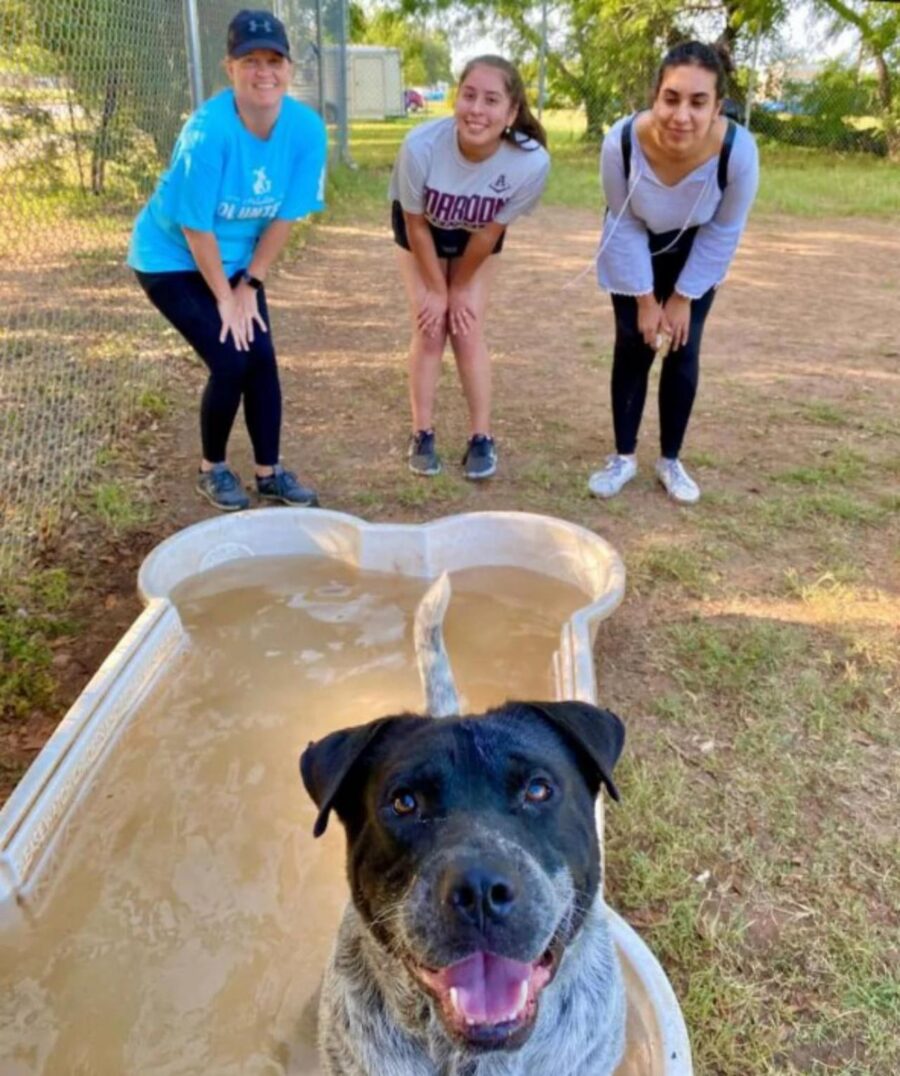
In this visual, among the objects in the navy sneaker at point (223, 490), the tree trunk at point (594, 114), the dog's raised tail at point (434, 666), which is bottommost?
A: the navy sneaker at point (223, 490)

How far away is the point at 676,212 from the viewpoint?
179 inches

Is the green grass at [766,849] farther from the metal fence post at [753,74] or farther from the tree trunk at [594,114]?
the tree trunk at [594,114]

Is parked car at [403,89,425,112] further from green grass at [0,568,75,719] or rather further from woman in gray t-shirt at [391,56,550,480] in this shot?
green grass at [0,568,75,719]

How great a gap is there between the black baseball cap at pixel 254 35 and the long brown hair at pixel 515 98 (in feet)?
2.92

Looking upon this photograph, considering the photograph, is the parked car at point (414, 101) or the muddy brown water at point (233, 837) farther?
the parked car at point (414, 101)

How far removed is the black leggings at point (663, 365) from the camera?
15.7 ft

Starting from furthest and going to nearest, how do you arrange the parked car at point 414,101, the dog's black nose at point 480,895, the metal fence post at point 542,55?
1. the parked car at point 414,101
2. the metal fence post at point 542,55
3. the dog's black nose at point 480,895

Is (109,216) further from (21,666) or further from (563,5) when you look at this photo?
(563,5)

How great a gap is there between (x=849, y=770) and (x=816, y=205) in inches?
533

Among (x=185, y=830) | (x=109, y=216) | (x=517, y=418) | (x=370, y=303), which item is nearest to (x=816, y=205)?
(x=370, y=303)

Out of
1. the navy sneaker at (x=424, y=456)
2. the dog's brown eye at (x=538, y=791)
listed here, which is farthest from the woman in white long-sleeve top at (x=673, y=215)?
the dog's brown eye at (x=538, y=791)

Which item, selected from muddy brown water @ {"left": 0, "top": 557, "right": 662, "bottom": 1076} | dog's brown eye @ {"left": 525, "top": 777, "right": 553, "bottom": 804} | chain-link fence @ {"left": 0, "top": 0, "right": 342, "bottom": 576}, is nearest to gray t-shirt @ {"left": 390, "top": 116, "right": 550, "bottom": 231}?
muddy brown water @ {"left": 0, "top": 557, "right": 662, "bottom": 1076}

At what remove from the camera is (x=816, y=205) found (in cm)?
1473

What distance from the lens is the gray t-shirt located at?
15.4 ft
